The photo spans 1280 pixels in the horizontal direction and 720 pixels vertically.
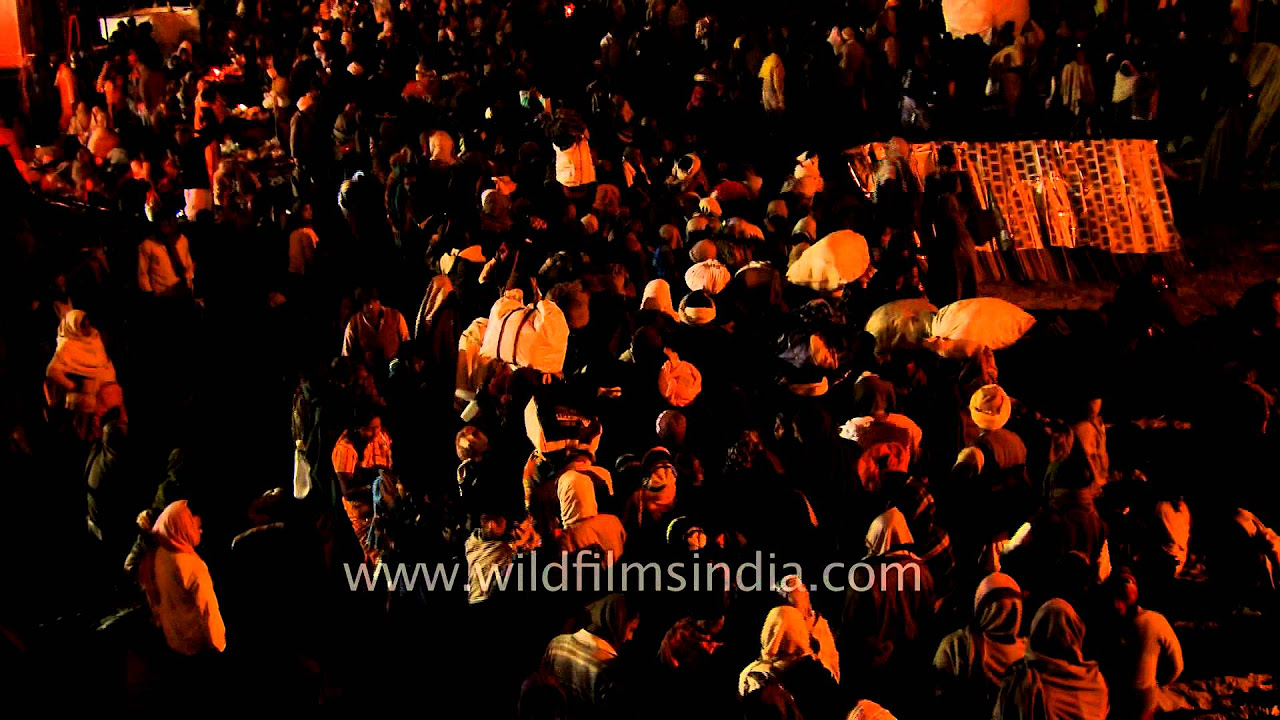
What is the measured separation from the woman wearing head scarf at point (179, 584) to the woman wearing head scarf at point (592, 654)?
1874 millimetres

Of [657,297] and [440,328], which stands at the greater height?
[657,297]

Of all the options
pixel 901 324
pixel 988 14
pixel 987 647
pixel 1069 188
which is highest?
pixel 988 14

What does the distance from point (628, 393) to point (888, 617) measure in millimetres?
2614

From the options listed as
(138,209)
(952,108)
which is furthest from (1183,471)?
(138,209)

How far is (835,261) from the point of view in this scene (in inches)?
420

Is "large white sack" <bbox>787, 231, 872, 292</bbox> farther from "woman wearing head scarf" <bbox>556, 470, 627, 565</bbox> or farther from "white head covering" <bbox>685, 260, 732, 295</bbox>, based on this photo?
"woman wearing head scarf" <bbox>556, 470, 627, 565</bbox>

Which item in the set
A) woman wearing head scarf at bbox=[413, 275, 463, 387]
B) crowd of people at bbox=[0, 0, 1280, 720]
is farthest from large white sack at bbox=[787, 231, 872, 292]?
woman wearing head scarf at bbox=[413, 275, 463, 387]

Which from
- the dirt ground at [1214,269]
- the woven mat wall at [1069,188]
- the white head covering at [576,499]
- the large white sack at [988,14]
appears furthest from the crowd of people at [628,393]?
the woven mat wall at [1069,188]

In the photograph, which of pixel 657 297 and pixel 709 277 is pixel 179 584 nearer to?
pixel 657 297

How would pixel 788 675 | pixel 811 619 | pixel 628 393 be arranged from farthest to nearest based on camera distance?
pixel 628 393 → pixel 811 619 → pixel 788 675

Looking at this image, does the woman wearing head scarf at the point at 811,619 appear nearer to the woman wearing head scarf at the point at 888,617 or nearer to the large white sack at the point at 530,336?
the woman wearing head scarf at the point at 888,617

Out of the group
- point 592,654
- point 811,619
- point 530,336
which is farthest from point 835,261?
point 592,654

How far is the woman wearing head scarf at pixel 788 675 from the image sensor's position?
5887 millimetres

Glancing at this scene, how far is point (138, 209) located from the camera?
1377 centimetres
